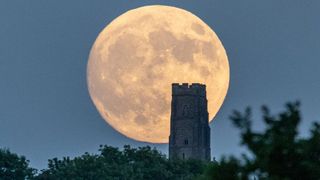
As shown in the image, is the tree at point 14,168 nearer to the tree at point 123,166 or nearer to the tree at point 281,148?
the tree at point 123,166

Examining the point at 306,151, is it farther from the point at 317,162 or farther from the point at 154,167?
the point at 154,167

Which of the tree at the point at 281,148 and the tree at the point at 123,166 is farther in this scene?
the tree at the point at 123,166

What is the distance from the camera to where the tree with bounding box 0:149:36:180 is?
15500cm

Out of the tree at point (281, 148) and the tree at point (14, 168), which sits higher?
the tree at point (14, 168)

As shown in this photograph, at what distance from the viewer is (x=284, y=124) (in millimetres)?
48688

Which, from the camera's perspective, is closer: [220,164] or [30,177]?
[220,164]

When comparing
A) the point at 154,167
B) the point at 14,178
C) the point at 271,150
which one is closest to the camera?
the point at 271,150

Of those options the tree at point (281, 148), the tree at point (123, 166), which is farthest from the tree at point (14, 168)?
the tree at point (281, 148)

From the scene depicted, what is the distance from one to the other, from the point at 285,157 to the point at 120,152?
13245cm

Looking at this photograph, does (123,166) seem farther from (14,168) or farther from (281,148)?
(281,148)

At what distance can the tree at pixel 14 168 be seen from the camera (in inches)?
6102

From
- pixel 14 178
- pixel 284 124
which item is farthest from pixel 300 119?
pixel 14 178

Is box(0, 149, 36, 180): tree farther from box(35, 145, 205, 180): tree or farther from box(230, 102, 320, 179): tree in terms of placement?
box(230, 102, 320, 179): tree

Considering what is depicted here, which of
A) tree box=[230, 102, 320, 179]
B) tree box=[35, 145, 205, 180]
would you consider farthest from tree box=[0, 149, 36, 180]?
tree box=[230, 102, 320, 179]
